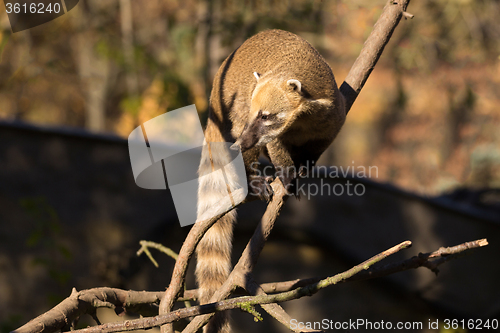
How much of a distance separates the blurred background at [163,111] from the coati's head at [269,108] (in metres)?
1.41

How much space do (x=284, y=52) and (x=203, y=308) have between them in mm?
1745

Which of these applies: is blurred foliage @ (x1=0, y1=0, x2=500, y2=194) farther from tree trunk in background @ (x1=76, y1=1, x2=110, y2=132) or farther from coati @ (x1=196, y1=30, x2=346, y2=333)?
coati @ (x1=196, y1=30, x2=346, y2=333)

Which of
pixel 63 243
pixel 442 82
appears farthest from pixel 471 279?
pixel 442 82

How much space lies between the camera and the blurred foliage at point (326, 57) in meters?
6.27

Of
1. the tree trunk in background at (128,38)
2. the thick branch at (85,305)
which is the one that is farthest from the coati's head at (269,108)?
the tree trunk in background at (128,38)

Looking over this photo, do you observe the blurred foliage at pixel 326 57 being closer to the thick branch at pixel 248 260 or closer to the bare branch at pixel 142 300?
the thick branch at pixel 248 260

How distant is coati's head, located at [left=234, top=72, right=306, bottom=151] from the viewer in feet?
7.52

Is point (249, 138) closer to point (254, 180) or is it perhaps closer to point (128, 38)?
point (254, 180)

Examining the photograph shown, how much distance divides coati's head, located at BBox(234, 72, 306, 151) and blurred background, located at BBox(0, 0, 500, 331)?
141 cm

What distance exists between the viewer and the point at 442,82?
361 inches

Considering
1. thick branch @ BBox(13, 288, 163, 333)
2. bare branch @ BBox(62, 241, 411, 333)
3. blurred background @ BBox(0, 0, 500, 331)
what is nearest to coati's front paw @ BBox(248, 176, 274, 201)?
thick branch @ BBox(13, 288, 163, 333)

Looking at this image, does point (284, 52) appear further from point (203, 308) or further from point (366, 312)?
point (366, 312)

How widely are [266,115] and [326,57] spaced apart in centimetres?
779

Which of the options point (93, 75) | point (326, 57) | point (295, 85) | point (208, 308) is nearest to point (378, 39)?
point (295, 85)
